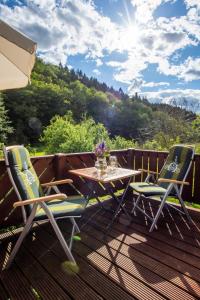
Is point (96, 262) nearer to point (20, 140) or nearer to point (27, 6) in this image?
point (27, 6)

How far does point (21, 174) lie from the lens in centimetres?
275

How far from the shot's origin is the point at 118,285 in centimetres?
217

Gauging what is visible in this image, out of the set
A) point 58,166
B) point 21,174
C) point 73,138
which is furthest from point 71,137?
point 21,174

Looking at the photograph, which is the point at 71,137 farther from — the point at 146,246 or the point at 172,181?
the point at 146,246

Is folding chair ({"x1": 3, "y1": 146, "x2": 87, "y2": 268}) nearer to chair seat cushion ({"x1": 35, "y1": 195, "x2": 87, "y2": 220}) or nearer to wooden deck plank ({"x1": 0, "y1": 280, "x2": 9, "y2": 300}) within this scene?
chair seat cushion ({"x1": 35, "y1": 195, "x2": 87, "y2": 220})

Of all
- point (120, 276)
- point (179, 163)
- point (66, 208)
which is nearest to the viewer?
point (120, 276)

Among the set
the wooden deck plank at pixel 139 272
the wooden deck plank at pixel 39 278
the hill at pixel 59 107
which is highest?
the hill at pixel 59 107

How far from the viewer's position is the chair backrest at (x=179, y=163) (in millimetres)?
3562

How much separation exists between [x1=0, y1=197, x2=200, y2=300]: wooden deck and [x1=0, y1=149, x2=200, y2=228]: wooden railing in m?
0.38

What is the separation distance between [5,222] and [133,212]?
2008mm

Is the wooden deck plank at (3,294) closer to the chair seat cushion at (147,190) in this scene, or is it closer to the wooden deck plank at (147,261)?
the wooden deck plank at (147,261)

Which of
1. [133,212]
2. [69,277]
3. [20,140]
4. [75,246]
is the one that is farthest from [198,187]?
[20,140]

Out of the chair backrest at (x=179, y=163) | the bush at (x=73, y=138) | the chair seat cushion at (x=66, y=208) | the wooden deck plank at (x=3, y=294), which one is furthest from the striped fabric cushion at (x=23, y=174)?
the bush at (x=73, y=138)

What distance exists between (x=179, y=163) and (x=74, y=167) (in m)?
1.76
